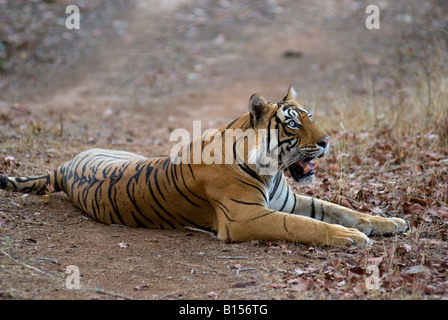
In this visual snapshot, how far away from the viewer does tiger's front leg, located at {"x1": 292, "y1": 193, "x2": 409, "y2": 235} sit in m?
4.51

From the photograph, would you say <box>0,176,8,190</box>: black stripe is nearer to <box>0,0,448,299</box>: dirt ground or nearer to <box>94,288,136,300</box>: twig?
<box>0,0,448,299</box>: dirt ground

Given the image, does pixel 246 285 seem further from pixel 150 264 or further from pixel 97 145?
pixel 97 145

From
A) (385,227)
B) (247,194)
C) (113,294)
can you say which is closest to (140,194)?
(247,194)

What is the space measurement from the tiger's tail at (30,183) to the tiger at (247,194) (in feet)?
2.15

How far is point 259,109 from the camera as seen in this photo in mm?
A: 4441

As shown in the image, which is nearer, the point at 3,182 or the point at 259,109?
the point at 259,109

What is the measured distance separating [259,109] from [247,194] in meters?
0.67

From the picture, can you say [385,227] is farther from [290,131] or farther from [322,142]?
[290,131]

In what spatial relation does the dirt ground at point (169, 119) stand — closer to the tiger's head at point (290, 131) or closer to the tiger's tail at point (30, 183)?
the tiger's tail at point (30, 183)

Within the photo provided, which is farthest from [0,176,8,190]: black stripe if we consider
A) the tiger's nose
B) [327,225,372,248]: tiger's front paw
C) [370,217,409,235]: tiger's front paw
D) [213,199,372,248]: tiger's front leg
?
[370,217,409,235]: tiger's front paw

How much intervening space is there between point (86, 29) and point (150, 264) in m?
12.1

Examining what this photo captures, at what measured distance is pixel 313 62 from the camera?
13750 millimetres

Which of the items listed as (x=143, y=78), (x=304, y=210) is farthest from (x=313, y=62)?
(x=304, y=210)
